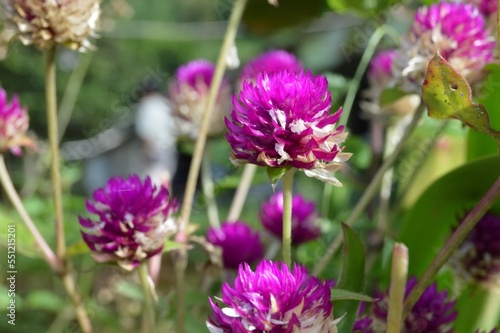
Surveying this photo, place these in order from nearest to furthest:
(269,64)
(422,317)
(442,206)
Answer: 1. (422,317)
2. (442,206)
3. (269,64)

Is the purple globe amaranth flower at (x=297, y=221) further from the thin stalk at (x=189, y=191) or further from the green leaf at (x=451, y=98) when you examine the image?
the green leaf at (x=451, y=98)

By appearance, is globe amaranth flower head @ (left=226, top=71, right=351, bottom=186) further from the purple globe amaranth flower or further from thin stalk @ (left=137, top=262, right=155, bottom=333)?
the purple globe amaranth flower

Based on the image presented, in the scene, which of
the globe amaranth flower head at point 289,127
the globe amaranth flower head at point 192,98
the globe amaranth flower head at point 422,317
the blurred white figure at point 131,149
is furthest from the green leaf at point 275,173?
the blurred white figure at point 131,149

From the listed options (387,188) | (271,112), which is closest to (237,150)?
(271,112)

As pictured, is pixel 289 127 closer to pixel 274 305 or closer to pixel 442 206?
pixel 274 305

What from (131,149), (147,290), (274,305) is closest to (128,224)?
(147,290)
